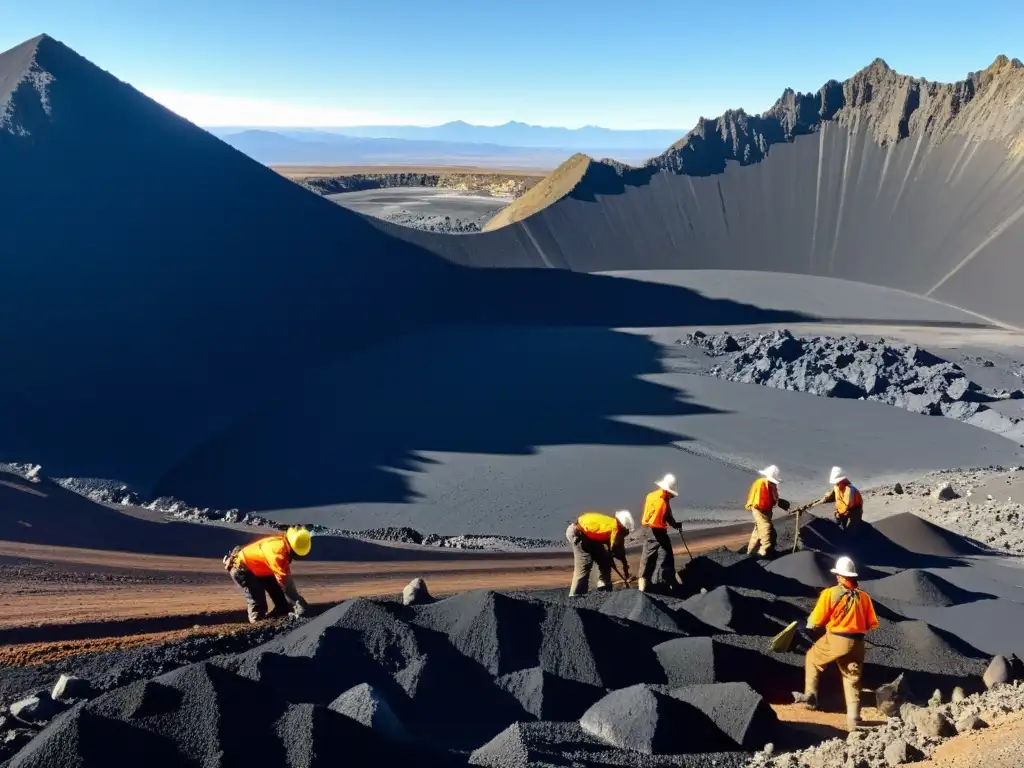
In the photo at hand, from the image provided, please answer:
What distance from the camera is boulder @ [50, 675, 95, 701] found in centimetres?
444

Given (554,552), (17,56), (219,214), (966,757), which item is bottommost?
(554,552)

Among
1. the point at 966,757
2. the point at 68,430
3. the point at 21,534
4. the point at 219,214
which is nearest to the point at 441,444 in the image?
the point at 68,430

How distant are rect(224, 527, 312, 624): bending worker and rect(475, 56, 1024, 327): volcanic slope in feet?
81.5

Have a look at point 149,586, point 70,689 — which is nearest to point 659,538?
point 70,689

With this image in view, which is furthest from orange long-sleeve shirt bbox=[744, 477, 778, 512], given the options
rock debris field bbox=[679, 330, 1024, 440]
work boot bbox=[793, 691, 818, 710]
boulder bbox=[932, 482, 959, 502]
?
rock debris field bbox=[679, 330, 1024, 440]

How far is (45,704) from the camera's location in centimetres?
423

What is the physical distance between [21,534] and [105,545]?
0.84m

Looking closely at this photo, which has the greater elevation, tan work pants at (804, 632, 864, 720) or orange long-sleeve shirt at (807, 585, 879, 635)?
orange long-sleeve shirt at (807, 585, 879, 635)

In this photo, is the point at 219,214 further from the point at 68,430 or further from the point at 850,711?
the point at 850,711

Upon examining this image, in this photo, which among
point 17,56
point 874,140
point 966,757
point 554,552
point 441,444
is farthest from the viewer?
point 874,140

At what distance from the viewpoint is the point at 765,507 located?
26.0ft

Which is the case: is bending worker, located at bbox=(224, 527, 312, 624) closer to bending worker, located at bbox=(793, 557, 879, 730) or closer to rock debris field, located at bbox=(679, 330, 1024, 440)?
bending worker, located at bbox=(793, 557, 879, 730)

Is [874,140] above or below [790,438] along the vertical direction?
above

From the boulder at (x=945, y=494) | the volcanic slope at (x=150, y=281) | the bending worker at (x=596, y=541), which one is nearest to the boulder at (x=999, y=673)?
the bending worker at (x=596, y=541)
